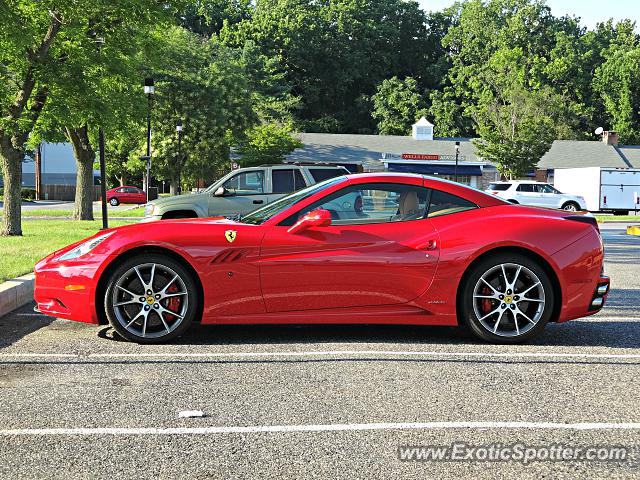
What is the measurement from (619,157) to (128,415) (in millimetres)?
66317

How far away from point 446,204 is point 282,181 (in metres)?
8.69

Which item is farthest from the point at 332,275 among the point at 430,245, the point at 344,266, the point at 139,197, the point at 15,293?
the point at 139,197

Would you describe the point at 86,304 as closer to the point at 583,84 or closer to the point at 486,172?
the point at 486,172

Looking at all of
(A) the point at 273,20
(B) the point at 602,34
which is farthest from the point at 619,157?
(A) the point at 273,20

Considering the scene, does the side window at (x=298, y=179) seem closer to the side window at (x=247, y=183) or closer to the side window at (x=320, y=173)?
the side window at (x=320, y=173)

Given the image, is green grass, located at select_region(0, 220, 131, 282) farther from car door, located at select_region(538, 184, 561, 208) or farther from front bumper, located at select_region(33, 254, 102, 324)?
car door, located at select_region(538, 184, 561, 208)

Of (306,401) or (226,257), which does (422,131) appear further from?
(306,401)

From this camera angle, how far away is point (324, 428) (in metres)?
4.04

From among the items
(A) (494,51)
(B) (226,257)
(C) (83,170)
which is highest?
(A) (494,51)

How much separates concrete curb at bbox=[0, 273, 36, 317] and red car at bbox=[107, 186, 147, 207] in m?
47.2

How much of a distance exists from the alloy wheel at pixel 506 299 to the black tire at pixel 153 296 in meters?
2.33

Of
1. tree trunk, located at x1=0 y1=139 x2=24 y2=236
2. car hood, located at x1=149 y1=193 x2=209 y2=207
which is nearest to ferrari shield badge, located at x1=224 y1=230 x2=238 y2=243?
car hood, located at x1=149 y1=193 x2=209 y2=207

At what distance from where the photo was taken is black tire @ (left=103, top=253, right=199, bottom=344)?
616 cm

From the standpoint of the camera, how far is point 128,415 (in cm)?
425
